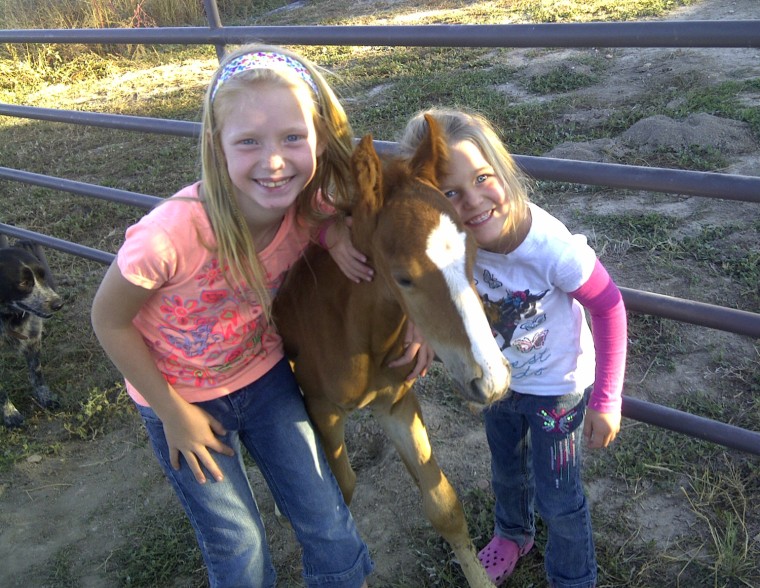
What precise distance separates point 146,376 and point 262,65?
0.81m

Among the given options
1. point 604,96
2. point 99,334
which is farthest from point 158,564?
point 604,96

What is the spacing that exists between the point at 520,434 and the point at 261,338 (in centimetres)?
79

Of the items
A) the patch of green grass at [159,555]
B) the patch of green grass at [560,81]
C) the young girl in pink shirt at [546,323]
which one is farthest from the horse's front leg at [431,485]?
the patch of green grass at [560,81]

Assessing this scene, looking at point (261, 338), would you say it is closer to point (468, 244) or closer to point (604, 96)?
point (468, 244)

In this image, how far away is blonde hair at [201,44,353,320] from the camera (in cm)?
177

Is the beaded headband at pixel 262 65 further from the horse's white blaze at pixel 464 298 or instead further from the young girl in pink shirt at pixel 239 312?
Answer: the horse's white blaze at pixel 464 298

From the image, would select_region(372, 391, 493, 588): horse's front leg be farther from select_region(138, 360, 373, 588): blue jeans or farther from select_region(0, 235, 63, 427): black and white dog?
select_region(0, 235, 63, 427): black and white dog

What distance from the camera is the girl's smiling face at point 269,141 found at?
68.5 inches

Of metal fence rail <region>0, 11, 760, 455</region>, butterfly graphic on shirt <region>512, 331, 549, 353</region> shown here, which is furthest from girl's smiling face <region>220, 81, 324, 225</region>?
butterfly graphic on shirt <region>512, 331, 549, 353</region>

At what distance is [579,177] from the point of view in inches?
81.5

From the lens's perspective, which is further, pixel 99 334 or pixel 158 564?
pixel 158 564

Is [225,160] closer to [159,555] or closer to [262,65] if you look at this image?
[262,65]

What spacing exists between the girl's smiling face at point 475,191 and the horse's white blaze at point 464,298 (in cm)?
20

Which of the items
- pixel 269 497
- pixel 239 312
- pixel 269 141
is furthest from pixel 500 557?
pixel 269 141
